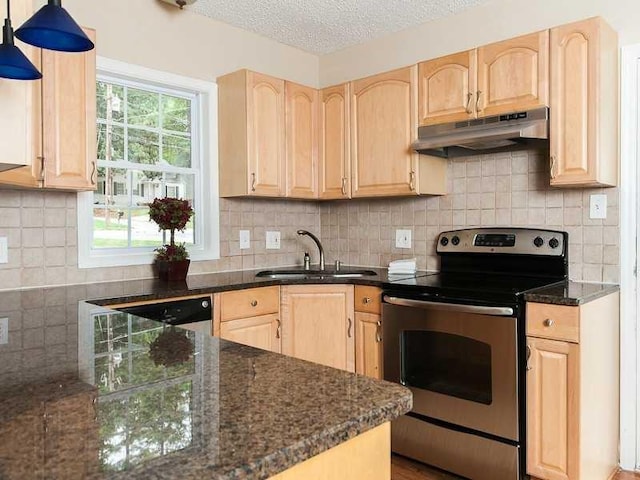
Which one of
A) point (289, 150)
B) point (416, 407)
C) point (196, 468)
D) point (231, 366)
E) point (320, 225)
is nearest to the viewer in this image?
point (196, 468)

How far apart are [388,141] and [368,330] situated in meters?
1.12

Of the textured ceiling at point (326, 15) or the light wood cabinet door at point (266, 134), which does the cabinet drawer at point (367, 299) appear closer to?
the light wood cabinet door at point (266, 134)

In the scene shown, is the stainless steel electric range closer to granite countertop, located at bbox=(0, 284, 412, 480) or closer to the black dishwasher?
the black dishwasher

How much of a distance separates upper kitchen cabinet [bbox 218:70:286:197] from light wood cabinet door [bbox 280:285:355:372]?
2.34 ft

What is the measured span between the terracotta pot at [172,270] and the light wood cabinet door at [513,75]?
1.78 meters

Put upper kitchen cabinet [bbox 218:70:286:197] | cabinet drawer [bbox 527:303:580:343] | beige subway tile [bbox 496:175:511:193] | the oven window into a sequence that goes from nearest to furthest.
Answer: cabinet drawer [bbox 527:303:580:343] < the oven window < beige subway tile [bbox 496:175:511:193] < upper kitchen cabinet [bbox 218:70:286:197]

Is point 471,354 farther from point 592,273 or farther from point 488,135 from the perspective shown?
point 488,135

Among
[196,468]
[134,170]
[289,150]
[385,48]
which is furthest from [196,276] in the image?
[196,468]

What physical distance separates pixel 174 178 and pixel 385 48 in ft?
5.42

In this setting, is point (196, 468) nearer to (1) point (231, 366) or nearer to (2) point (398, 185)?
(1) point (231, 366)

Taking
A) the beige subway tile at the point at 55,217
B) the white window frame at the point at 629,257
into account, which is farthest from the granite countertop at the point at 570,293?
the beige subway tile at the point at 55,217

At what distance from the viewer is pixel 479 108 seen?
2.70m

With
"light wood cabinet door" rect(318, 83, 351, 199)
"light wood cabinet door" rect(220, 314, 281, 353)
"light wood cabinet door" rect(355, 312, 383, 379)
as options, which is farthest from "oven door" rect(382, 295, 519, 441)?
"light wood cabinet door" rect(318, 83, 351, 199)

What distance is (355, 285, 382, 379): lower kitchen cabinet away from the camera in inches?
111
